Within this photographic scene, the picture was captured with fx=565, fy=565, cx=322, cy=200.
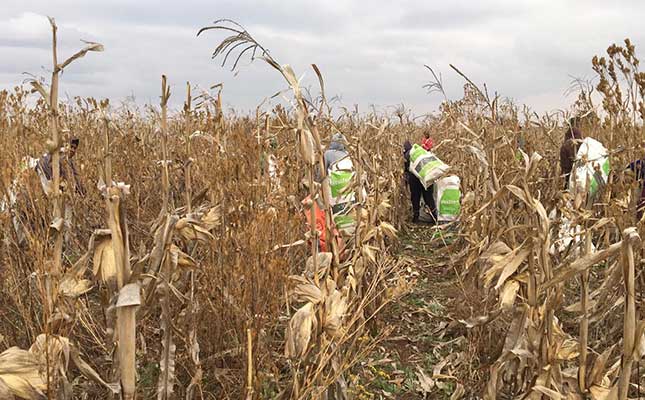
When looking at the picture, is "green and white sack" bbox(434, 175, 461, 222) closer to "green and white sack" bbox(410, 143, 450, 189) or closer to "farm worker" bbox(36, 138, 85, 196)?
"green and white sack" bbox(410, 143, 450, 189)

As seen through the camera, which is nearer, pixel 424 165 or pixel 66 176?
pixel 66 176

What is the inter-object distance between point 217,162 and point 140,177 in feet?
7.13

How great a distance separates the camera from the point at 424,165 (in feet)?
25.1

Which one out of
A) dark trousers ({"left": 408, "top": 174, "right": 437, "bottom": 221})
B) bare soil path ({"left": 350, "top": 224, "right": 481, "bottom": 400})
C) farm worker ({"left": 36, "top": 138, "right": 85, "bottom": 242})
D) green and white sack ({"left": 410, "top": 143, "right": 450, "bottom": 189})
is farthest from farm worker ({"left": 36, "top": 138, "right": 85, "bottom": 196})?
dark trousers ({"left": 408, "top": 174, "right": 437, "bottom": 221})

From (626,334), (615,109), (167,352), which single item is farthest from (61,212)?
(615,109)

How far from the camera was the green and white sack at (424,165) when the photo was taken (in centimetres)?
721

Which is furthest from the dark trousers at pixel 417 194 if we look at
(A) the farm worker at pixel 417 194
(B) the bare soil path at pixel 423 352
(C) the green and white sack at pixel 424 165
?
(B) the bare soil path at pixel 423 352

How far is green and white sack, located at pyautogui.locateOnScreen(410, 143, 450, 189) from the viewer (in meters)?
7.21

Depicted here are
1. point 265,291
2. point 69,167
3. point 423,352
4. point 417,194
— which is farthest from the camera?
point 417,194

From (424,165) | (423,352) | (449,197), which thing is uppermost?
(424,165)

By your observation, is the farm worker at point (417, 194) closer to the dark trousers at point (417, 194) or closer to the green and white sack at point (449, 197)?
the dark trousers at point (417, 194)

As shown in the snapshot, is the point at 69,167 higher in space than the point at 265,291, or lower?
higher

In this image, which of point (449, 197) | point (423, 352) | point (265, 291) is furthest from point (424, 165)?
point (265, 291)

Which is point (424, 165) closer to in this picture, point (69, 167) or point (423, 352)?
point (423, 352)
